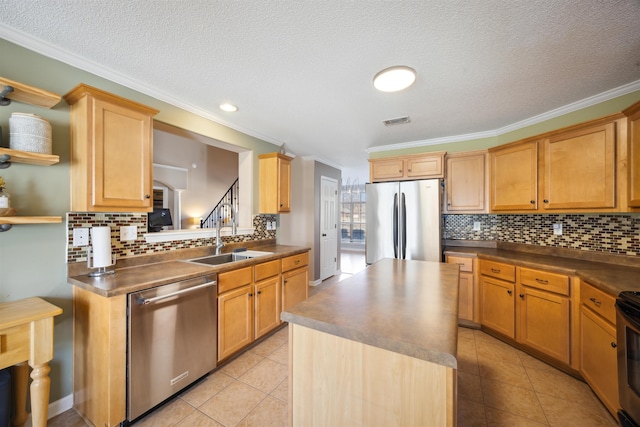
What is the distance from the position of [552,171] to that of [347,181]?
22.1ft

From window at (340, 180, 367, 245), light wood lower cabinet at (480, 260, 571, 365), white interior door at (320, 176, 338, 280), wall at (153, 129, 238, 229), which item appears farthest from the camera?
window at (340, 180, 367, 245)

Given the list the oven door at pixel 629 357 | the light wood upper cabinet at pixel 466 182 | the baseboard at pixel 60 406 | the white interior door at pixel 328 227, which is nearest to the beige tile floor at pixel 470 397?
the baseboard at pixel 60 406

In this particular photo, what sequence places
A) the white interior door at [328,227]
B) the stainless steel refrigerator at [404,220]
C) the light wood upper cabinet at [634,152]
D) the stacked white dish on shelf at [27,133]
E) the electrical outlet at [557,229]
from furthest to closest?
the white interior door at [328,227], the stainless steel refrigerator at [404,220], the electrical outlet at [557,229], the light wood upper cabinet at [634,152], the stacked white dish on shelf at [27,133]

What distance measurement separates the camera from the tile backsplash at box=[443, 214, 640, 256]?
83.8 inches

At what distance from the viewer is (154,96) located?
2193 millimetres

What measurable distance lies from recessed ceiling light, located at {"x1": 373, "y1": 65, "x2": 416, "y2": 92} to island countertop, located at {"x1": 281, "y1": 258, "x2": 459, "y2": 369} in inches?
59.1

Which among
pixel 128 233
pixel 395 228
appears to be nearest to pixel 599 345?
pixel 395 228

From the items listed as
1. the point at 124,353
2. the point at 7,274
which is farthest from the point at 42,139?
the point at 124,353

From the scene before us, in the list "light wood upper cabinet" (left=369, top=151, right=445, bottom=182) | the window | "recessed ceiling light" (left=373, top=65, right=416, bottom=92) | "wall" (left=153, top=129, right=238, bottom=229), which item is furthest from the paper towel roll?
the window

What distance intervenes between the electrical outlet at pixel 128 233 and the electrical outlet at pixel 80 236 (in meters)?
0.24

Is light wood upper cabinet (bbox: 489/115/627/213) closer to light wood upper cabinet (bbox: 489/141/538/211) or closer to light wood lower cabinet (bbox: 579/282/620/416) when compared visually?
light wood upper cabinet (bbox: 489/141/538/211)

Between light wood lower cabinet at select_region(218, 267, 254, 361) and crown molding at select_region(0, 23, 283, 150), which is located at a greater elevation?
crown molding at select_region(0, 23, 283, 150)

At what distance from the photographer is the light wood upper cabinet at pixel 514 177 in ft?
8.28

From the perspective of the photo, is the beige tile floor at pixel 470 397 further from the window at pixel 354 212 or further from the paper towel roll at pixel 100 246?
the window at pixel 354 212
